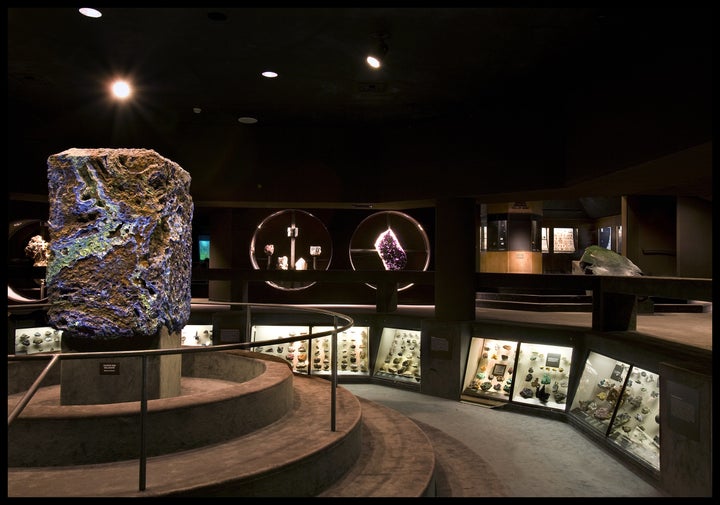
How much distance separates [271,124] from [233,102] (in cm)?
123

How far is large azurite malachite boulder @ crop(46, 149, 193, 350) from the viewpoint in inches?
164

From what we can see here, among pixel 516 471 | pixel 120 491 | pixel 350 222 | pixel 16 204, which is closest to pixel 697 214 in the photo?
pixel 350 222

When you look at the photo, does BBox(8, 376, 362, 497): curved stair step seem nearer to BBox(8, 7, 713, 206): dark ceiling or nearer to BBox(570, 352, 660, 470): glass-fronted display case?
BBox(570, 352, 660, 470): glass-fronted display case

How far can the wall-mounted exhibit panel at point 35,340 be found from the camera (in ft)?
25.8

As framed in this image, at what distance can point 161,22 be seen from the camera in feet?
15.8

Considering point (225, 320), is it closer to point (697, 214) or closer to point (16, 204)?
point (16, 204)

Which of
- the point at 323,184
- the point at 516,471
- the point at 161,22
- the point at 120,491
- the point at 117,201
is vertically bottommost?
the point at 516,471

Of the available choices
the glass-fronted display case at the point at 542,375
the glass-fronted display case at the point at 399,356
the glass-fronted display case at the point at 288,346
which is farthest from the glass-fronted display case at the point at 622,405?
the glass-fronted display case at the point at 288,346

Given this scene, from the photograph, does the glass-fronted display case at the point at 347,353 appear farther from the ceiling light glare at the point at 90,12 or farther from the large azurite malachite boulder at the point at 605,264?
the ceiling light glare at the point at 90,12

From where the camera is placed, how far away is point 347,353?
8695 mm

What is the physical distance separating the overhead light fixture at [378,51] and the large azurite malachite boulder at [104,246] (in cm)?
238

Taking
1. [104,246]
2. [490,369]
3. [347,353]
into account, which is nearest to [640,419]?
[490,369]

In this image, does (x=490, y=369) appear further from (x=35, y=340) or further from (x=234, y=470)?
(x=35, y=340)

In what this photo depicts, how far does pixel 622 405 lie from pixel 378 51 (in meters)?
4.39
